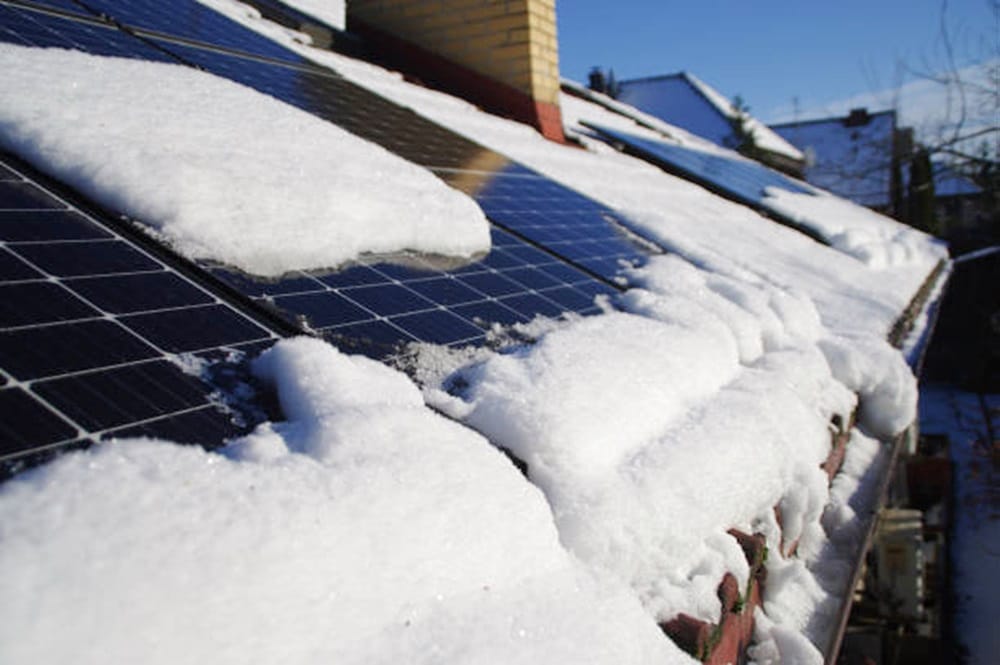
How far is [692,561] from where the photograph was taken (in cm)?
143

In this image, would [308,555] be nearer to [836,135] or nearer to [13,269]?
[13,269]

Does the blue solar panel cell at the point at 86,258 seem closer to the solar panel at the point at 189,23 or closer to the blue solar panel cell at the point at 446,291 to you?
the blue solar panel cell at the point at 446,291

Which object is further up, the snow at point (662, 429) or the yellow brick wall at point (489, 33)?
the yellow brick wall at point (489, 33)

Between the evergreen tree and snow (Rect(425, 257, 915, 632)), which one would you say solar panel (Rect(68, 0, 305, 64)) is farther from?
the evergreen tree

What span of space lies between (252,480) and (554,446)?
2.01ft

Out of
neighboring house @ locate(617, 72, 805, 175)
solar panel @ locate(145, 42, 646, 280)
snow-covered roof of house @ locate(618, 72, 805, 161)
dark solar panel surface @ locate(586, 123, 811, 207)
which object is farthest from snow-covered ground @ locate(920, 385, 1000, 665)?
snow-covered roof of house @ locate(618, 72, 805, 161)

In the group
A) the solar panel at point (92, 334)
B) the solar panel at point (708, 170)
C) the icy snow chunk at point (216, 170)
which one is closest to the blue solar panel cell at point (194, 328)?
the solar panel at point (92, 334)

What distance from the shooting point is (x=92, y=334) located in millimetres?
1215

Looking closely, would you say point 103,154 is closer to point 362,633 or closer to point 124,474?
point 124,474

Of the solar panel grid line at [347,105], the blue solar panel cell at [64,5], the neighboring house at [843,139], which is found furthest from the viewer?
the neighboring house at [843,139]

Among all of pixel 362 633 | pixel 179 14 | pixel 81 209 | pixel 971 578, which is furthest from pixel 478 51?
pixel 971 578

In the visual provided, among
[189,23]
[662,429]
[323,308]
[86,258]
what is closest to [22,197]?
[86,258]

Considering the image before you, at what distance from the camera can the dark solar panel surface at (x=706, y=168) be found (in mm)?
7134

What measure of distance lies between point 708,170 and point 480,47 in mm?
3020
